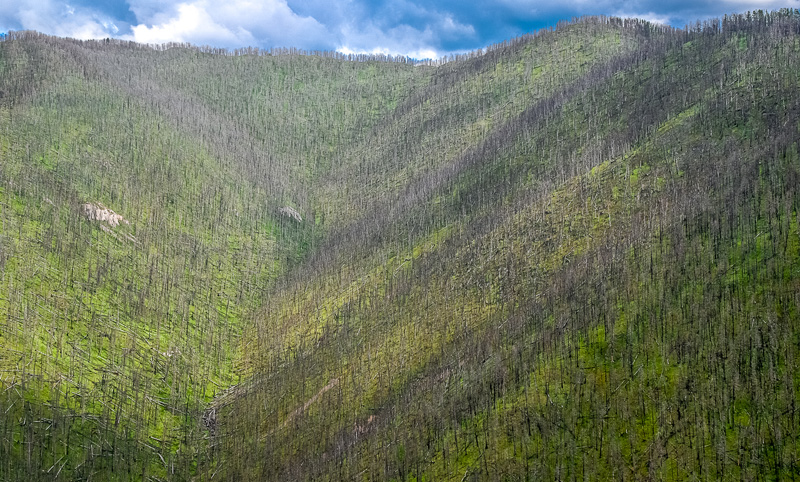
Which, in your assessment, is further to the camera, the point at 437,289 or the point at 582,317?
the point at 437,289

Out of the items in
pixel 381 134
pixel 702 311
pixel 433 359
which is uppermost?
pixel 381 134

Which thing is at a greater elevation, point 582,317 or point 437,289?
point 437,289

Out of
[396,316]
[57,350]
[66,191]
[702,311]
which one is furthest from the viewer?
[66,191]

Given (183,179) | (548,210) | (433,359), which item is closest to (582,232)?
(548,210)

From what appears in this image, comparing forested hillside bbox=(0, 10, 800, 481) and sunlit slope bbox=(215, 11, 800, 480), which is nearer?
sunlit slope bbox=(215, 11, 800, 480)

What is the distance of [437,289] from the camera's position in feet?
103

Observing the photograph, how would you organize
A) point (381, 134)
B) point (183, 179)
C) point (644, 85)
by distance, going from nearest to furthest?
point (644, 85) → point (183, 179) → point (381, 134)

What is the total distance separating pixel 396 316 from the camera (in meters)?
31.3

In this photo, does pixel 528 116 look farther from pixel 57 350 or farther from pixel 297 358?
pixel 57 350

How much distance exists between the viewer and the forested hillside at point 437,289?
722 inches

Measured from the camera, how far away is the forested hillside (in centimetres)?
1834

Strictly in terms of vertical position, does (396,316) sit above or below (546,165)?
below

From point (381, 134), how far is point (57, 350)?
167 feet

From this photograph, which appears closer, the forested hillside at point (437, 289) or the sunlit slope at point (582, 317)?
the sunlit slope at point (582, 317)
